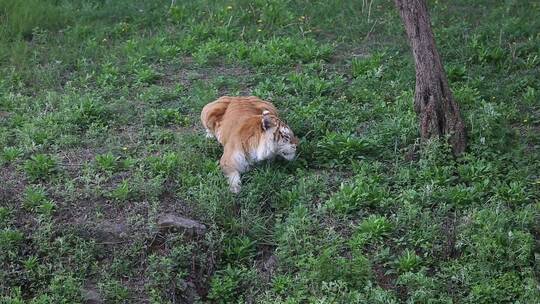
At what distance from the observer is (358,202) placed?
900cm

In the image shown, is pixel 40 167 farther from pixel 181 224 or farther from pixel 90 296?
pixel 90 296

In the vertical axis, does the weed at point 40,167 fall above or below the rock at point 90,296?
above

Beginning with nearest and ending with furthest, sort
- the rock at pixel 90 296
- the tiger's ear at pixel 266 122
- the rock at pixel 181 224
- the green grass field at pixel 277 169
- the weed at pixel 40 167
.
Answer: the rock at pixel 90 296 → the green grass field at pixel 277 169 → the rock at pixel 181 224 → the weed at pixel 40 167 → the tiger's ear at pixel 266 122

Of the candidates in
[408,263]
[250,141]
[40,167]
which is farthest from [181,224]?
[408,263]

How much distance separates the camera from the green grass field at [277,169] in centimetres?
813

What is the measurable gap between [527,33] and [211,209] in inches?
247

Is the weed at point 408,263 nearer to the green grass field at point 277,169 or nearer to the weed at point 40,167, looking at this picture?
the green grass field at point 277,169

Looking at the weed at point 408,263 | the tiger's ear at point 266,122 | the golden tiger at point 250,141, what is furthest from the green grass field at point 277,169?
the tiger's ear at point 266,122

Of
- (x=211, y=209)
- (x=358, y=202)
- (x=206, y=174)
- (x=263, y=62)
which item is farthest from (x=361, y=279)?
(x=263, y=62)

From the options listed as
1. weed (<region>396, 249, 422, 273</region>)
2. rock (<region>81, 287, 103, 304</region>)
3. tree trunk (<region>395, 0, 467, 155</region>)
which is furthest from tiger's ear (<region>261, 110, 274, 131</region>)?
rock (<region>81, 287, 103, 304</region>)

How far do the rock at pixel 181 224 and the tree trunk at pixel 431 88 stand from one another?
281 centimetres

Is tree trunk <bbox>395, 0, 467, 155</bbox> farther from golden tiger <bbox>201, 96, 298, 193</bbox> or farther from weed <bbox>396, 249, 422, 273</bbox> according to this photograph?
weed <bbox>396, 249, 422, 273</bbox>

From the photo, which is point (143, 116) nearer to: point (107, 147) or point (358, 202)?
point (107, 147)

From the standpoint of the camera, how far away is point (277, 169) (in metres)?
9.70
